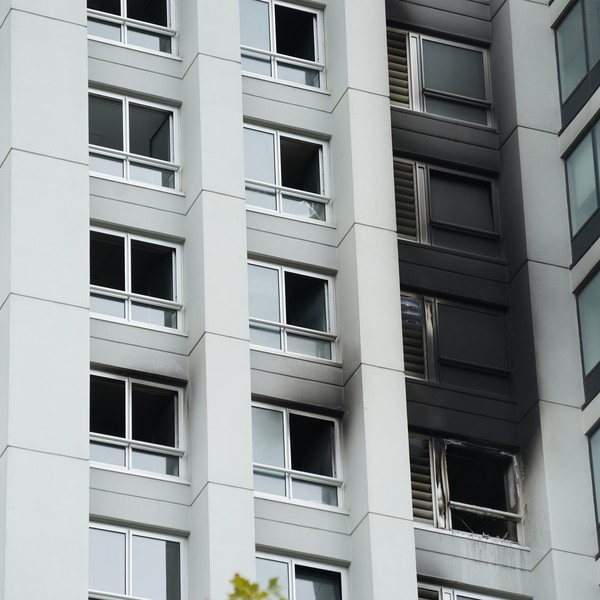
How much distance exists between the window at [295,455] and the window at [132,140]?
522 centimetres

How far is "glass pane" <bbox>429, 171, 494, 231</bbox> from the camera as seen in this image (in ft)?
137

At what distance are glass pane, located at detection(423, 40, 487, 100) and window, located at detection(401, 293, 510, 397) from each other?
5439mm

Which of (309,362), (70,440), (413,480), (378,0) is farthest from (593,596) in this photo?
(378,0)

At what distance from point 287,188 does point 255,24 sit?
4096 mm

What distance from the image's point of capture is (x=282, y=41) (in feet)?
139

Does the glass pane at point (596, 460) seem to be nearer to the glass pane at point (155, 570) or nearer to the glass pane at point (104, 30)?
the glass pane at point (155, 570)

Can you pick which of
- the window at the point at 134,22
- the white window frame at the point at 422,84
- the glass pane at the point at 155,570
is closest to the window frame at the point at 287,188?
the window at the point at 134,22

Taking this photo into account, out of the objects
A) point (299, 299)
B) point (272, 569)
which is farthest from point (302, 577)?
point (299, 299)

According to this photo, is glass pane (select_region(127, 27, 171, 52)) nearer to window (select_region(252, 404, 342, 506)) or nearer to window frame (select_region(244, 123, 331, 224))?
window frame (select_region(244, 123, 331, 224))

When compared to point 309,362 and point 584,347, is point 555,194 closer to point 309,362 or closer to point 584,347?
point 584,347

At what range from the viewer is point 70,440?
34062 mm

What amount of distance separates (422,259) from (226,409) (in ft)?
22.1

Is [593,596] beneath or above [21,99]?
beneath

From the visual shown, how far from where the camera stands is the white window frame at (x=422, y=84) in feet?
140
